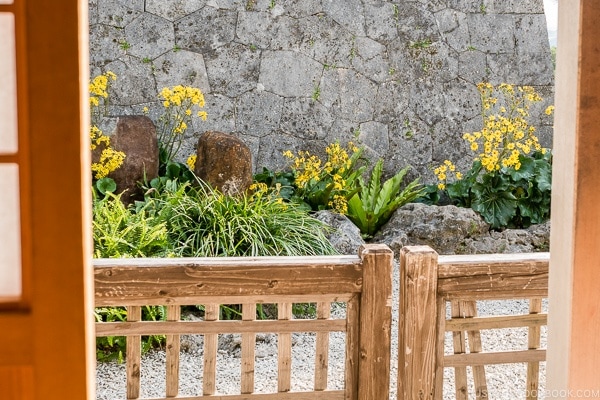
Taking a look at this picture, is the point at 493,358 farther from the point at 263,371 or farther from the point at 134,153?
Answer: the point at 134,153

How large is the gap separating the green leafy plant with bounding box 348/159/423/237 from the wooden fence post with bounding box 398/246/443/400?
2970 millimetres

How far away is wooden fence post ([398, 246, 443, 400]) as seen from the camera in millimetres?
1915

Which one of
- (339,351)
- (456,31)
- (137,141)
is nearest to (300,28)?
(456,31)

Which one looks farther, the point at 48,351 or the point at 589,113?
the point at 589,113

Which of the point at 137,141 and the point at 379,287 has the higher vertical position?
the point at 137,141

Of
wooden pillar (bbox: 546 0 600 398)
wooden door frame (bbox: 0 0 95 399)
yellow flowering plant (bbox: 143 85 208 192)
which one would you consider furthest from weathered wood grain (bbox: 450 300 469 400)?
yellow flowering plant (bbox: 143 85 208 192)

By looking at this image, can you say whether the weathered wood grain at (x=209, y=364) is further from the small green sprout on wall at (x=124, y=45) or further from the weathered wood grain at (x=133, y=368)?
the small green sprout on wall at (x=124, y=45)

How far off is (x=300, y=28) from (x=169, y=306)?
426 cm

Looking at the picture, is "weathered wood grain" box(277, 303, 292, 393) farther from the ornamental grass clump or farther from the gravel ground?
the ornamental grass clump

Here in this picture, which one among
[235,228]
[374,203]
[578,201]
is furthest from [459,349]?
[374,203]

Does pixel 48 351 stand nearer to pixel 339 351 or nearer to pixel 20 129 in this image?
pixel 20 129

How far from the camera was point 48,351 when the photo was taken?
0.91m

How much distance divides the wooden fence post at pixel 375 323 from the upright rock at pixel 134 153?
2.97 m

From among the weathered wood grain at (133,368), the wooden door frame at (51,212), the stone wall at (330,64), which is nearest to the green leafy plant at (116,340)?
the weathered wood grain at (133,368)
